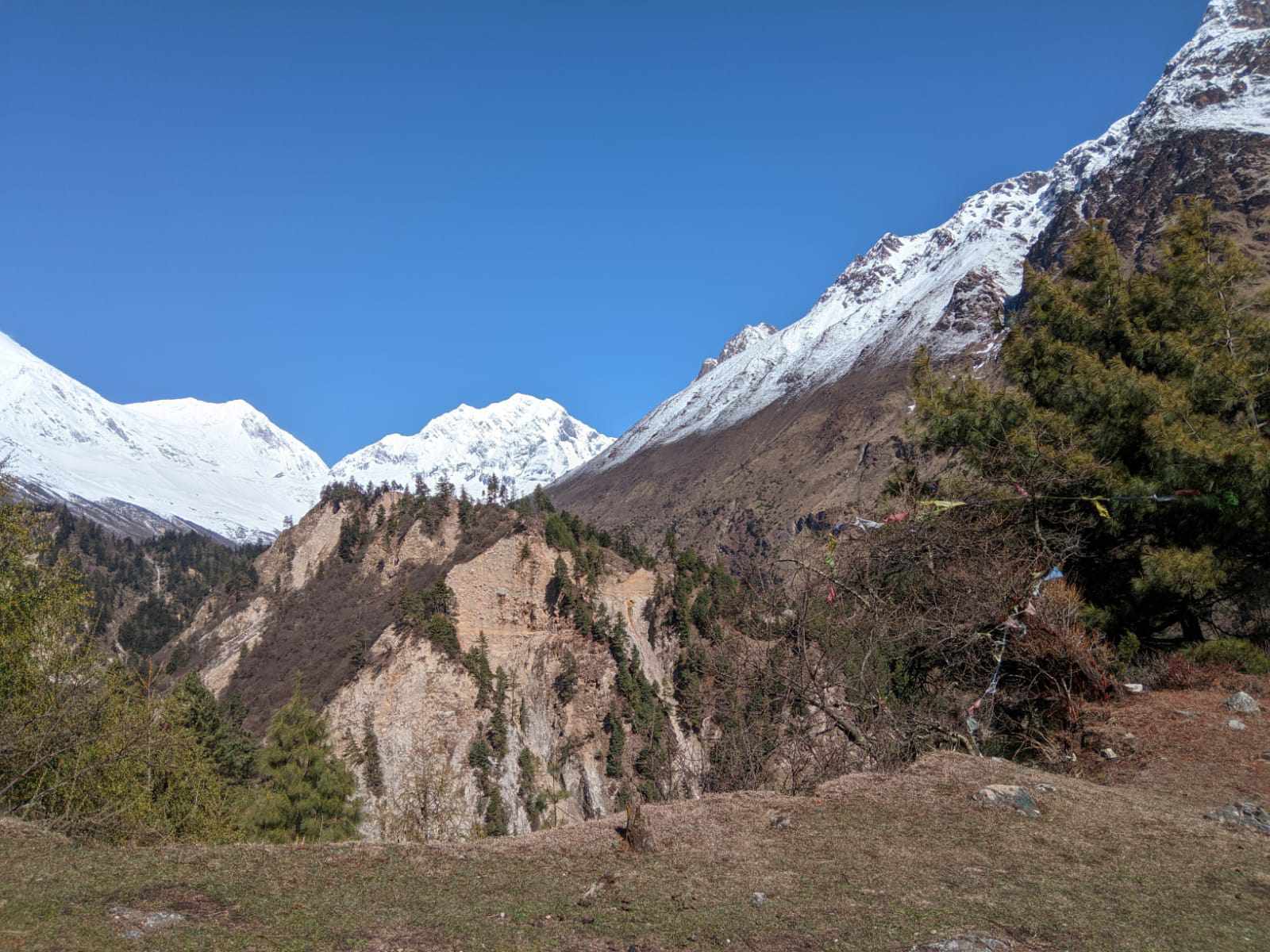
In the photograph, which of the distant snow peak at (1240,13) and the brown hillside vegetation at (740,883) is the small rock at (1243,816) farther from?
the distant snow peak at (1240,13)

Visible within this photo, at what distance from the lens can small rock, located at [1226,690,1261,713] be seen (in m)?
9.62

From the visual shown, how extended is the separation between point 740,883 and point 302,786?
2182 centimetres

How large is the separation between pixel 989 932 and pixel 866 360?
180 meters

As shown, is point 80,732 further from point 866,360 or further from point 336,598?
point 866,360

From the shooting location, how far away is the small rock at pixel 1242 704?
9625 millimetres

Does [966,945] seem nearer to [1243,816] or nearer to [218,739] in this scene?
[1243,816]

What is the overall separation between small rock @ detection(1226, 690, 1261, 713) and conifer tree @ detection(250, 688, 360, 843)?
2145 centimetres

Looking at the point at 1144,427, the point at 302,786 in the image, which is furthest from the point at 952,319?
the point at 1144,427

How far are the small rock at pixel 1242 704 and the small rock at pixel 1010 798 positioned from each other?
4299mm

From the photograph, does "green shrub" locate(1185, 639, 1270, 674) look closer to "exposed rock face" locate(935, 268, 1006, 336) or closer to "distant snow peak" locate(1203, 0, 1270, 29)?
"exposed rock face" locate(935, 268, 1006, 336)

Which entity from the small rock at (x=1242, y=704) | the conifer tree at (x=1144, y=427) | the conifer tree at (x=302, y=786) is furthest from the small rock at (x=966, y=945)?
the conifer tree at (x=302, y=786)

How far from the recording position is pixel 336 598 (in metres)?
49.3

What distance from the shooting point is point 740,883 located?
19.1 ft

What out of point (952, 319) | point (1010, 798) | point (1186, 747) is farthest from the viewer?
point (952, 319)
